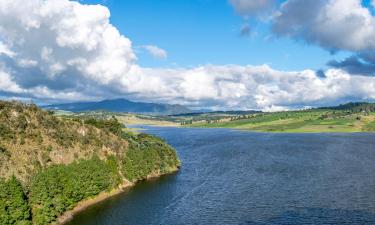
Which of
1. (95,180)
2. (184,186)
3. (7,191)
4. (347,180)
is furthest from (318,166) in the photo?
(7,191)

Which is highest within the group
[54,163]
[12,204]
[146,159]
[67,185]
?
[54,163]

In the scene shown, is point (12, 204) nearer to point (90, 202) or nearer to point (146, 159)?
point (90, 202)

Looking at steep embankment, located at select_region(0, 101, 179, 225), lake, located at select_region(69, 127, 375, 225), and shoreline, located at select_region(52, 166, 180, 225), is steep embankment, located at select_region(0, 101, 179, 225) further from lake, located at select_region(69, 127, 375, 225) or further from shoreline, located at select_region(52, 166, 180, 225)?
lake, located at select_region(69, 127, 375, 225)

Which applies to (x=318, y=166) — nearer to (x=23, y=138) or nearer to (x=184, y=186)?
(x=184, y=186)

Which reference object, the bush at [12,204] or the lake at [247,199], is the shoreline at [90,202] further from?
the bush at [12,204]

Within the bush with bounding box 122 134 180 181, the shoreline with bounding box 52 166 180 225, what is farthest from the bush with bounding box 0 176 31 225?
the bush with bounding box 122 134 180 181

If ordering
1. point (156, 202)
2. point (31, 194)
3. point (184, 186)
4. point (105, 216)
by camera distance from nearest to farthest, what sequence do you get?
point (31, 194)
point (105, 216)
point (156, 202)
point (184, 186)

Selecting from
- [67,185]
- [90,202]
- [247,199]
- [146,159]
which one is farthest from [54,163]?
[247,199]

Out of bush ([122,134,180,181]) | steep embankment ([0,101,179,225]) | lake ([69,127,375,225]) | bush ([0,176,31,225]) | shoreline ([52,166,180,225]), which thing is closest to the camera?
bush ([0,176,31,225])
